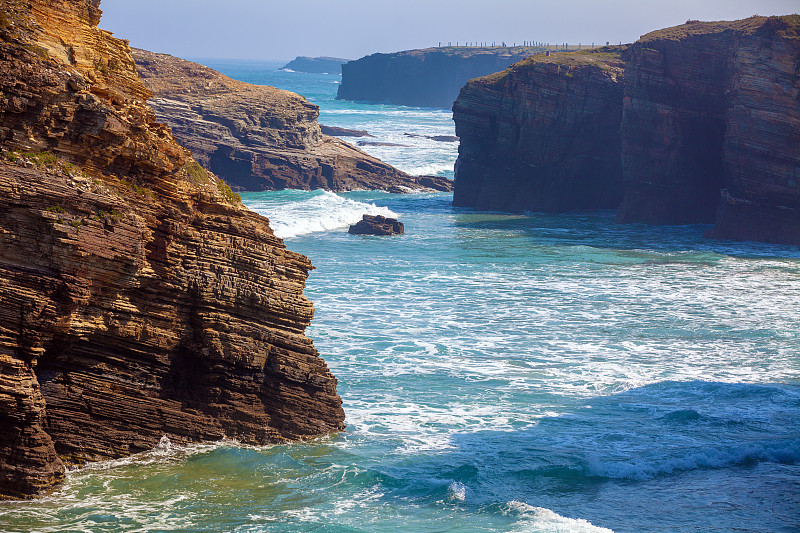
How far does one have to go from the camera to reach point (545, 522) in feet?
49.3

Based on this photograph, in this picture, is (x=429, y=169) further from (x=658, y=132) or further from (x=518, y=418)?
(x=518, y=418)

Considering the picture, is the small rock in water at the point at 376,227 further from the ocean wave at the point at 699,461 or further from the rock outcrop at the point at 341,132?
the rock outcrop at the point at 341,132

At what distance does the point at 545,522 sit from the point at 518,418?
19.5ft

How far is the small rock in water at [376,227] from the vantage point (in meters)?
51.2

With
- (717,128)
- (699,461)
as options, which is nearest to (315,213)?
(717,128)

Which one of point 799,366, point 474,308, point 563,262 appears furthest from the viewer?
point 563,262

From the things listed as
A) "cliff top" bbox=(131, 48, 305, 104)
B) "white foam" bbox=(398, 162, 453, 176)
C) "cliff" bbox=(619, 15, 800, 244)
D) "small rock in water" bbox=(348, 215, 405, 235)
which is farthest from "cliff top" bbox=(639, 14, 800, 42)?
"cliff top" bbox=(131, 48, 305, 104)

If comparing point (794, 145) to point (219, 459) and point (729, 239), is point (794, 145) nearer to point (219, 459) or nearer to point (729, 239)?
point (729, 239)

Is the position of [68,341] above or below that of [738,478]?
above

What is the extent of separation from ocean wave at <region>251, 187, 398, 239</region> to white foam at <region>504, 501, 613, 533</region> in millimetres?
36278

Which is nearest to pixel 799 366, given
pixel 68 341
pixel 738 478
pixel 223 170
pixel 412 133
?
pixel 738 478

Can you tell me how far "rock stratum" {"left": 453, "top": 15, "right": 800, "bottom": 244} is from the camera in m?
49.1

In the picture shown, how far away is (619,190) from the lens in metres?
65.0

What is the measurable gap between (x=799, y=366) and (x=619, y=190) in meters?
40.3
